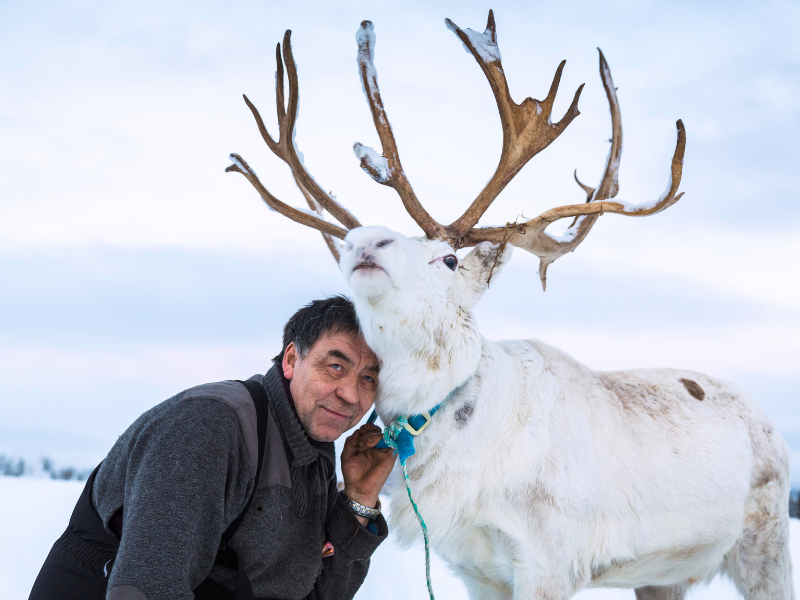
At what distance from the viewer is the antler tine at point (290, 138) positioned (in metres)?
3.78

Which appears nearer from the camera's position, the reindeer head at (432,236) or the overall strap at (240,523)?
the overall strap at (240,523)

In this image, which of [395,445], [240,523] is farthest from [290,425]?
[395,445]

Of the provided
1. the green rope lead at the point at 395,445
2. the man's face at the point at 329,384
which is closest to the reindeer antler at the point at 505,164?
the man's face at the point at 329,384

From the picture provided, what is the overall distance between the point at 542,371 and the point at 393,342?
45.6 inches

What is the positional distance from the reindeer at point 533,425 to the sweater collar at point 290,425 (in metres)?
0.44

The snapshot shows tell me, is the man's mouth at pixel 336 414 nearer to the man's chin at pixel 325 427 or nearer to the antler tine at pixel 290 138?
the man's chin at pixel 325 427

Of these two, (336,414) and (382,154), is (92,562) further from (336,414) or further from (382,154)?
(382,154)

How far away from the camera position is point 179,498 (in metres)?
2.30

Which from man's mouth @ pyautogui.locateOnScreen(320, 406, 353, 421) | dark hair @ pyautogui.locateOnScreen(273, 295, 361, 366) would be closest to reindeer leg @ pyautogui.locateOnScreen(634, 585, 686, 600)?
man's mouth @ pyautogui.locateOnScreen(320, 406, 353, 421)

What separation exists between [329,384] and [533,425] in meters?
1.15

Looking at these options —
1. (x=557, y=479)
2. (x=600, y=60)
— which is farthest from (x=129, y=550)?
(x=600, y=60)

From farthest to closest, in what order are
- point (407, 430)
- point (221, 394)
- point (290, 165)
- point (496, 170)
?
point (290, 165) < point (496, 170) < point (407, 430) < point (221, 394)

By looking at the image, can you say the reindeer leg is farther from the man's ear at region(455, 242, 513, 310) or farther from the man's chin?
the man's chin

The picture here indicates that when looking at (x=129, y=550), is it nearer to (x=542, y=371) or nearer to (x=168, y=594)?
(x=168, y=594)
